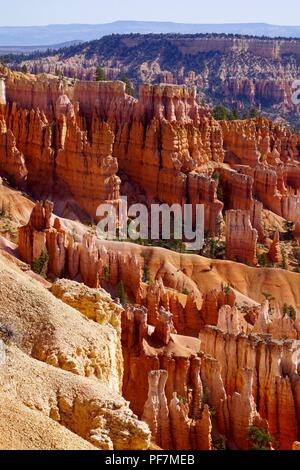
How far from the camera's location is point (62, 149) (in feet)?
214

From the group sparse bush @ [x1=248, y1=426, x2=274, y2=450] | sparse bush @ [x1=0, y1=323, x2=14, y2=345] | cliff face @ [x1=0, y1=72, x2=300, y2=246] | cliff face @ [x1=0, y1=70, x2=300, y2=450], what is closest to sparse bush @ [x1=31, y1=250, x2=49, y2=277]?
Answer: cliff face @ [x1=0, y1=70, x2=300, y2=450]

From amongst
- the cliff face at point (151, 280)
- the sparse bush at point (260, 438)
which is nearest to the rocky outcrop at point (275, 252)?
the cliff face at point (151, 280)

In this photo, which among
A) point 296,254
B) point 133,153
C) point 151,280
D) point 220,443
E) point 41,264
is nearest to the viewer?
point 220,443

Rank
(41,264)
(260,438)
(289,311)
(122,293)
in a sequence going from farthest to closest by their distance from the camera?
(289,311) < (41,264) < (122,293) < (260,438)

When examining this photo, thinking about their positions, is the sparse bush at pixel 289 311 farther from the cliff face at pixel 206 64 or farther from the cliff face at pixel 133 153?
the cliff face at pixel 206 64

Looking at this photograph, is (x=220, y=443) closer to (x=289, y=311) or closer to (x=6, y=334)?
(x=6, y=334)

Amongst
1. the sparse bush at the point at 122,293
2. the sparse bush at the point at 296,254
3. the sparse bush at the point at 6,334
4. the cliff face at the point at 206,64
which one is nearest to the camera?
the sparse bush at the point at 6,334

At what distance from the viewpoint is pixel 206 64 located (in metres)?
174

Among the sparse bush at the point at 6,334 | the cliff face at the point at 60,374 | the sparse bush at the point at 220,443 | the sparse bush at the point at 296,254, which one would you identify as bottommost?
the sparse bush at the point at 296,254

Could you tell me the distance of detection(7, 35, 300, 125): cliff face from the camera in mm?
158375

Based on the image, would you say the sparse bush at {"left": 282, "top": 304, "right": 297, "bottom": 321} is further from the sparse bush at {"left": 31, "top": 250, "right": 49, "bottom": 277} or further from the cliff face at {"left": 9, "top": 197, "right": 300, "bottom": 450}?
the sparse bush at {"left": 31, "top": 250, "right": 49, "bottom": 277}

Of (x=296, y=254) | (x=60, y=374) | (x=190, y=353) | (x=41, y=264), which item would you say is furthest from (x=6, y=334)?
(x=296, y=254)

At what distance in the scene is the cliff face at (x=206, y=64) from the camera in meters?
158

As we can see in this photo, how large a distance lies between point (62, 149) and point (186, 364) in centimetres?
3479
